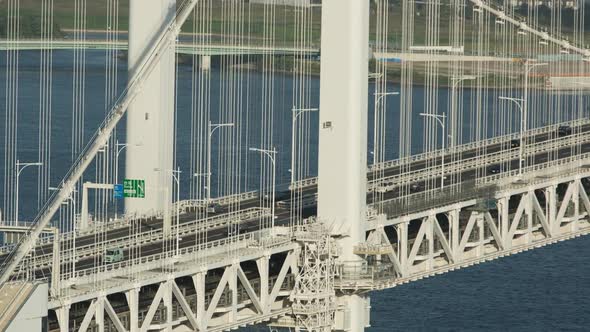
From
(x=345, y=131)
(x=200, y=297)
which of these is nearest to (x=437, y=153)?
(x=345, y=131)

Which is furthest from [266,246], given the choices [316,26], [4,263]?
[316,26]

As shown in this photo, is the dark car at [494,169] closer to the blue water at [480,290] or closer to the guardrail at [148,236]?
the blue water at [480,290]

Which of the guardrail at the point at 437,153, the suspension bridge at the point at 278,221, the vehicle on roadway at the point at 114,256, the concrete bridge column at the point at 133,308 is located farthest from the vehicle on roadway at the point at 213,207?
the concrete bridge column at the point at 133,308

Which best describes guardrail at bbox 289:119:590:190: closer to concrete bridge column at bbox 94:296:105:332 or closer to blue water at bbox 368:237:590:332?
A: blue water at bbox 368:237:590:332

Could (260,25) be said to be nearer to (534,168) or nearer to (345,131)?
(534,168)

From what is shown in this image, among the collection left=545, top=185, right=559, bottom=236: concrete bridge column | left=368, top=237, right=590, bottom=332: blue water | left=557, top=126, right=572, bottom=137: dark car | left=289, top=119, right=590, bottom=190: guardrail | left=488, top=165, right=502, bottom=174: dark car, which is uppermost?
left=557, top=126, right=572, bottom=137: dark car

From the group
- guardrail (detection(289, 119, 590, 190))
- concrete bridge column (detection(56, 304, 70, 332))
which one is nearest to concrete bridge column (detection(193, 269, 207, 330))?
concrete bridge column (detection(56, 304, 70, 332))

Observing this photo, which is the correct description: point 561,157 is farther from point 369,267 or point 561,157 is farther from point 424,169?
point 369,267
